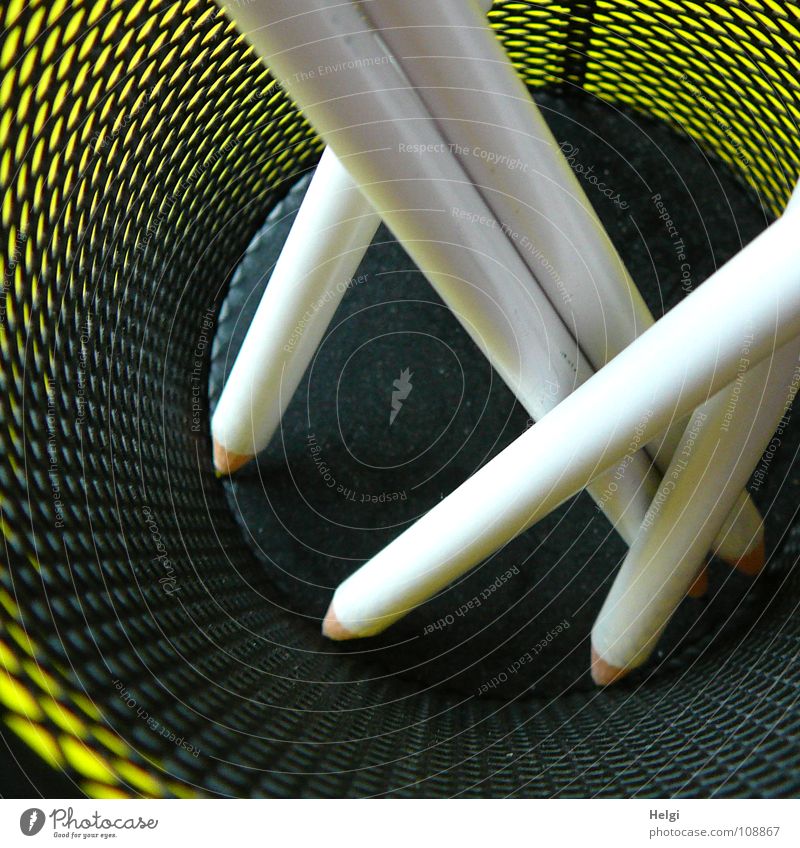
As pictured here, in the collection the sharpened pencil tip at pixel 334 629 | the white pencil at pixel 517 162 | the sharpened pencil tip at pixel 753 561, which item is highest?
the white pencil at pixel 517 162

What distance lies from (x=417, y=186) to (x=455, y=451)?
0.51ft

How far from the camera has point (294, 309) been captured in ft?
0.87

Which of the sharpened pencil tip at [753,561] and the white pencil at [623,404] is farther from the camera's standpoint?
the sharpened pencil tip at [753,561]

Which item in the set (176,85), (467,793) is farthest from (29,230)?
(467,793)

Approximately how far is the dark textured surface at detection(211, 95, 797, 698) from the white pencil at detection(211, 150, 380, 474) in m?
0.02

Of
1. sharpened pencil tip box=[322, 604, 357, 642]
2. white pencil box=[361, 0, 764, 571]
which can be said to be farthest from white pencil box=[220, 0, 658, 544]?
sharpened pencil tip box=[322, 604, 357, 642]

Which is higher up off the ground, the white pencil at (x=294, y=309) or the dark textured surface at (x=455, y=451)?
the white pencil at (x=294, y=309)

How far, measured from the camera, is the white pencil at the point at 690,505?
214 millimetres

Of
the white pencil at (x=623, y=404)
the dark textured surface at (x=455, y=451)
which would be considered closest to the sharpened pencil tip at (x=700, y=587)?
the dark textured surface at (x=455, y=451)

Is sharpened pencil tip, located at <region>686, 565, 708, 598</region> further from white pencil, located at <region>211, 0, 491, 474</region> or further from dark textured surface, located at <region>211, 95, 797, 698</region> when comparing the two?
white pencil, located at <region>211, 0, 491, 474</region>

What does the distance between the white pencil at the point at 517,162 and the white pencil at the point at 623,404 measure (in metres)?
0.05

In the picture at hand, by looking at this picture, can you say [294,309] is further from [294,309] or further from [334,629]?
[334,629]

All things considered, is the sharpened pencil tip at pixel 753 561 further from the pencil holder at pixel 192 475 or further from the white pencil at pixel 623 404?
the white pencil at pixel 623 404

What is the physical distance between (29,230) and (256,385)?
0.30ft
